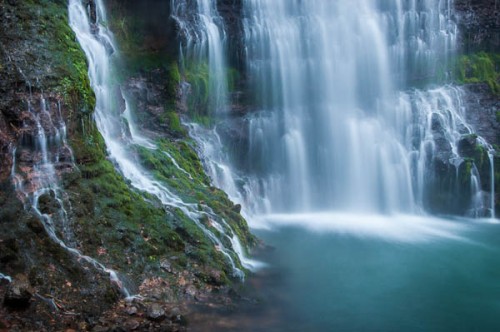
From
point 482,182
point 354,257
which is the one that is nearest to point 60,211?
point 354,257

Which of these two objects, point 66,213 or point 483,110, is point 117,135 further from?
point 483,110

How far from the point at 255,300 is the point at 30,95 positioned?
722 centimetres

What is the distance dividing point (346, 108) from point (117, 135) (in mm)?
14401

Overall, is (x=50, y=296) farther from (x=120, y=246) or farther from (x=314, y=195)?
(x=314, y=195)

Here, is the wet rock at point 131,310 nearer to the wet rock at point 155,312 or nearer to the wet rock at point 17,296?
the wet rock at point 155,312

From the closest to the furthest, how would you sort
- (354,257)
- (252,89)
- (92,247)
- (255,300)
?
1. (92,247)
2. (255,300)
3. (354,257)
4. (252,89)

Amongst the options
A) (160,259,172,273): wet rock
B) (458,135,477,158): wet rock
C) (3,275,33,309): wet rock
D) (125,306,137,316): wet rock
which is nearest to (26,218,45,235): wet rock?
(3,275,33,309): wet rock

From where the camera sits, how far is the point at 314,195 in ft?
77.8

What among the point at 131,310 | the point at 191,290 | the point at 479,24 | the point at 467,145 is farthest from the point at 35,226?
the point at 479,24

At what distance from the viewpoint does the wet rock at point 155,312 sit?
352 inches

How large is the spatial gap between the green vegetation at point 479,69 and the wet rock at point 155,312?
24.2m

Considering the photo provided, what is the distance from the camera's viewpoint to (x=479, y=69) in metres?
27.6

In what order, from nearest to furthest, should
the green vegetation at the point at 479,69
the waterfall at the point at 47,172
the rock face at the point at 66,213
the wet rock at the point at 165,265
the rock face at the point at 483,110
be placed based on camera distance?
the rock face at the point at 66,213, the waterfall at the point at 47,172, the wet rock at the point at 165,265, the rock face at the point at 483,110, the green vegetation at the point at 479,69

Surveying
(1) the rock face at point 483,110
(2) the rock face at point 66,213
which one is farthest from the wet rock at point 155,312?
(1) the rock face at point 483,110
